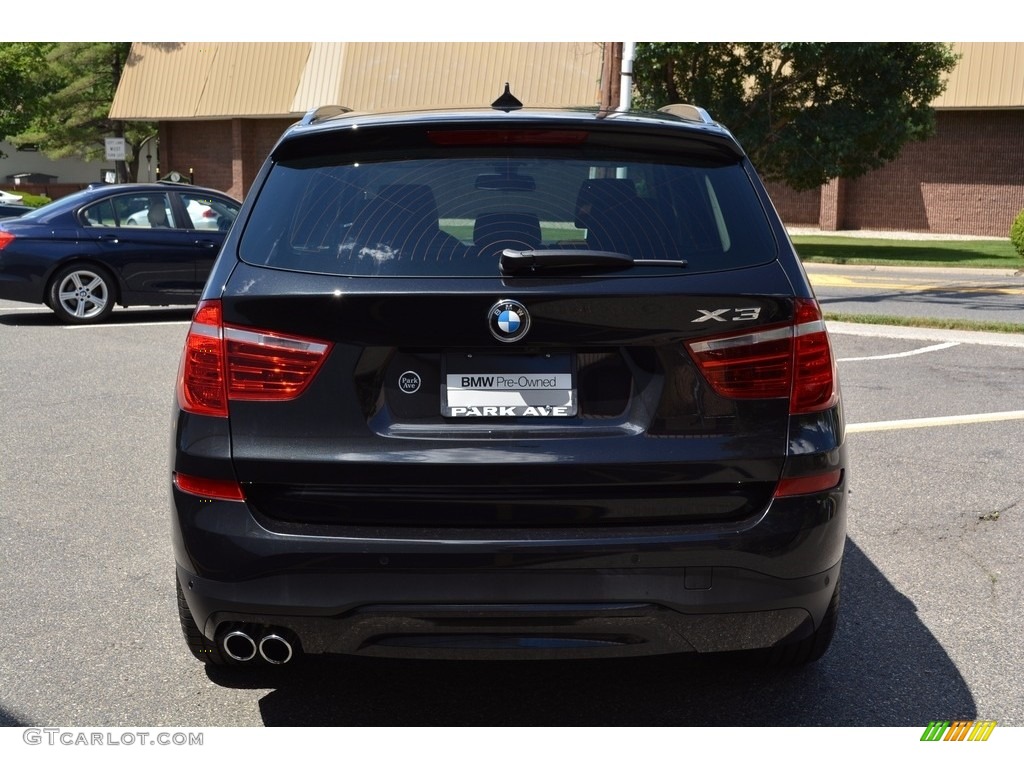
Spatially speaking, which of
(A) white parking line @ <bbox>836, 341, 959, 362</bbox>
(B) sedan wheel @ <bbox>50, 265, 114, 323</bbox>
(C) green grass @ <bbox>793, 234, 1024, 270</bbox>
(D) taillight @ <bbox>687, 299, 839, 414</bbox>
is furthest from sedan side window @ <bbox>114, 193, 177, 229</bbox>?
(C) green grass @ <bbox>793, 234, 1024, 270</bbox>

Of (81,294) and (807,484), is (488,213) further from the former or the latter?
(81,294)

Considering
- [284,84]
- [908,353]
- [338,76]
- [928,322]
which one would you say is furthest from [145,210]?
[284,84]

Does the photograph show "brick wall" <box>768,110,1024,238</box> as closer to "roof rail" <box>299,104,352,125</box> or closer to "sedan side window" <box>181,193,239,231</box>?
"sedan side window" <box>181,193,239,231</box>

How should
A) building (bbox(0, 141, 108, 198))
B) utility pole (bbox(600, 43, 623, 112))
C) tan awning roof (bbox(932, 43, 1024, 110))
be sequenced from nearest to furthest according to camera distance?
utility pole (bbox(600, 43, 623, 112)) → tan awning roof (bbox(932, 43, 1024, 110)) → building (bbox(0, 141, 108, 198))

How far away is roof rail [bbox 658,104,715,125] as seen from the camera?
13.5ft

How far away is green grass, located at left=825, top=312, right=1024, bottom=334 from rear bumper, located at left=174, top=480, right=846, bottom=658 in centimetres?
1123

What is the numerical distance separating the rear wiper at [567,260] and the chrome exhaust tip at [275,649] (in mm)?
1183

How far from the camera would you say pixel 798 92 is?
29297 mm

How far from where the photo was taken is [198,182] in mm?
46844

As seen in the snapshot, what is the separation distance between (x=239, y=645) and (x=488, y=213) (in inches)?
54.9

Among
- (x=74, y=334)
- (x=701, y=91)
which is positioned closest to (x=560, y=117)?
(x=74, y=334)

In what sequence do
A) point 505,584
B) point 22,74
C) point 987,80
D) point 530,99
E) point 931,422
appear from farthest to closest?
point 22,74, point 530,99, point 987,80, point 931,422, point 505,584
